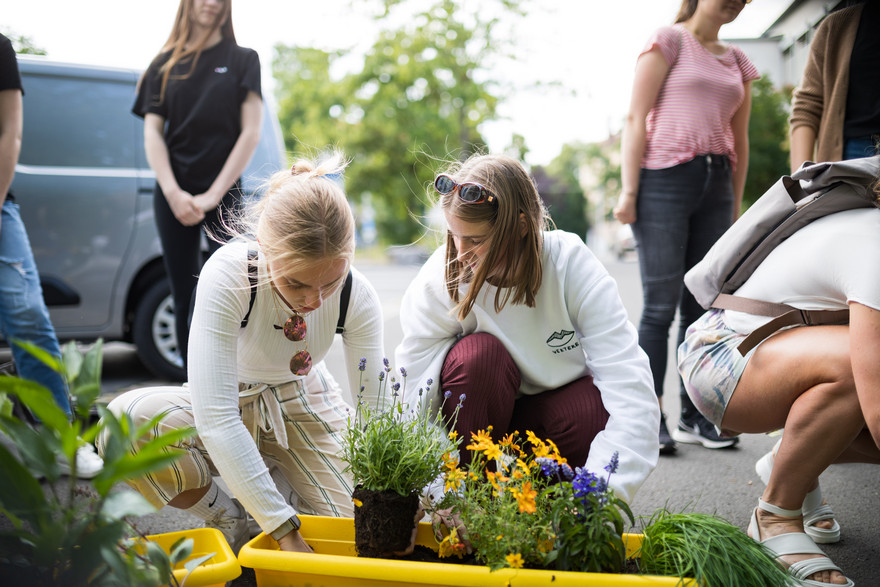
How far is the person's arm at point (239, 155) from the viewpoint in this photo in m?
3.22

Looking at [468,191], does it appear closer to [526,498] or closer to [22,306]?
[526,498]

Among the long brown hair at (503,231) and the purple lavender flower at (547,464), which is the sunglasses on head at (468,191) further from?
the purple lavender flower at (547,464)

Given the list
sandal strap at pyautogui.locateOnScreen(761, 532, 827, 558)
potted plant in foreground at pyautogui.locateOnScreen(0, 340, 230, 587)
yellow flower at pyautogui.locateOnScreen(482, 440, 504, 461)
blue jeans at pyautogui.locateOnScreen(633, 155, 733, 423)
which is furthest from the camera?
blue jeans at pyautogui.locateOnScreen(633, 155, 733, 423)

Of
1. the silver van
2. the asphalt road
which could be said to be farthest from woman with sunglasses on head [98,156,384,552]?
the silver van

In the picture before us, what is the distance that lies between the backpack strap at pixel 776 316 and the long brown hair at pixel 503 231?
624 mm

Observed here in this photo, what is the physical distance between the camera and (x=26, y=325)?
276cm

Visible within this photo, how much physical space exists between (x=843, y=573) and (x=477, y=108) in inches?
775

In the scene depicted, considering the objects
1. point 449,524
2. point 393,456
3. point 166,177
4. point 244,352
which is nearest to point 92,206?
point 166,177

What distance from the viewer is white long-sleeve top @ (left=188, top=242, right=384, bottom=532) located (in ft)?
6.04

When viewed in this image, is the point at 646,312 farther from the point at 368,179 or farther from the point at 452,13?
the point at 368,179

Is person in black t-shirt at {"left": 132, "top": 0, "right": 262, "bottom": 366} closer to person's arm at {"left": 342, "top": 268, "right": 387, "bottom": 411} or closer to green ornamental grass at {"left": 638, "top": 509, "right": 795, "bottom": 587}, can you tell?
person's arm at {"left": 342, "top": 268, "right": 387, "bottom": 411}

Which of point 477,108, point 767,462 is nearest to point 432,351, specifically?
point 767,462

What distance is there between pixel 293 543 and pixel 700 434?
223 cm

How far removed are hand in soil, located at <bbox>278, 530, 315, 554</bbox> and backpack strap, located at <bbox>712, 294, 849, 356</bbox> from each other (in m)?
1.35
